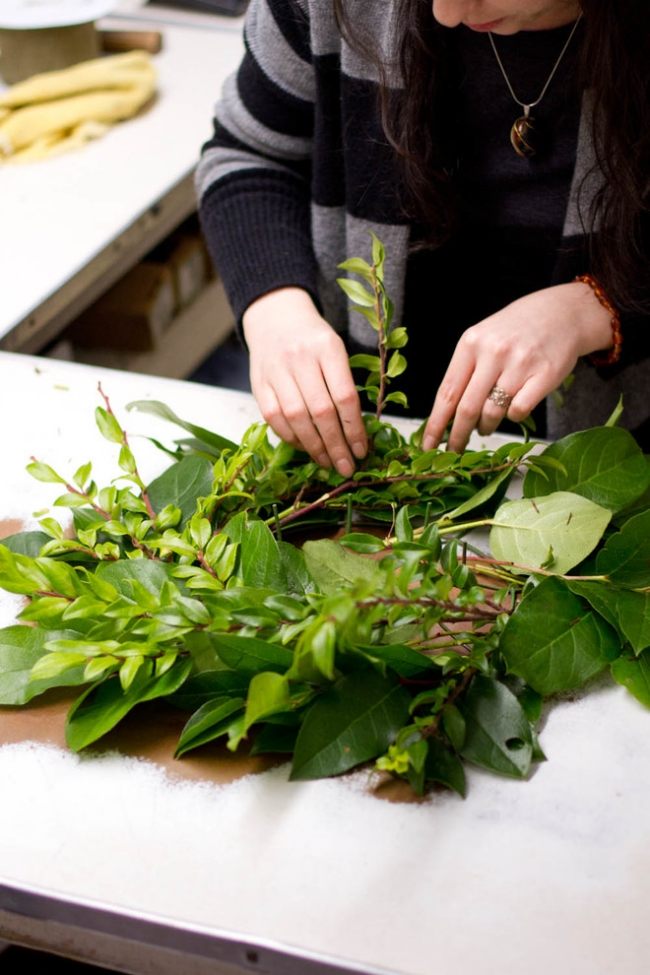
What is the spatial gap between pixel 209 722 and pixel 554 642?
0.25m

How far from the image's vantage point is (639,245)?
95cm

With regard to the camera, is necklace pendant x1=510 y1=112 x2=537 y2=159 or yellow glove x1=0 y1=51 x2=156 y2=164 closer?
necklace pendant x1=510 y1=112 x2=537 y2=159

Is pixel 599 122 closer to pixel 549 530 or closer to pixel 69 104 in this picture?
pixel 549 530

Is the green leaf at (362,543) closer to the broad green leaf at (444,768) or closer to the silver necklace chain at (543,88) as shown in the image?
the broad green leaf at (444,768)

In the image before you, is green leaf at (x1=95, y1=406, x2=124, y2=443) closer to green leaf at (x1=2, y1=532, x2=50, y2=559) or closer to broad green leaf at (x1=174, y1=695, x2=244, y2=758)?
green leaf at (x1=2, y1=532, x2=50, y2=559)

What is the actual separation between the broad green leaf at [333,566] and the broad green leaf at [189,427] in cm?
17

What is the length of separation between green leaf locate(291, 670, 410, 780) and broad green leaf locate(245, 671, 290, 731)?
0.04 meters

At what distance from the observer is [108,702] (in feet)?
2.35

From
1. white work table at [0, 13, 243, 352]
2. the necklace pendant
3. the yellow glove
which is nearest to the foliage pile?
the necklace pendant

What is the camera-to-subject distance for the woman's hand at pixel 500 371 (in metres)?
0.85

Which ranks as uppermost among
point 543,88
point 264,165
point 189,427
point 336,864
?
point 543,88

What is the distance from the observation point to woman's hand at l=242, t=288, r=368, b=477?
0.86 metres

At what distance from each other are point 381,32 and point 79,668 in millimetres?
666

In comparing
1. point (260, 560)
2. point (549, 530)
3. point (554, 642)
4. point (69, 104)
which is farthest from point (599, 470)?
point (69, 104)
